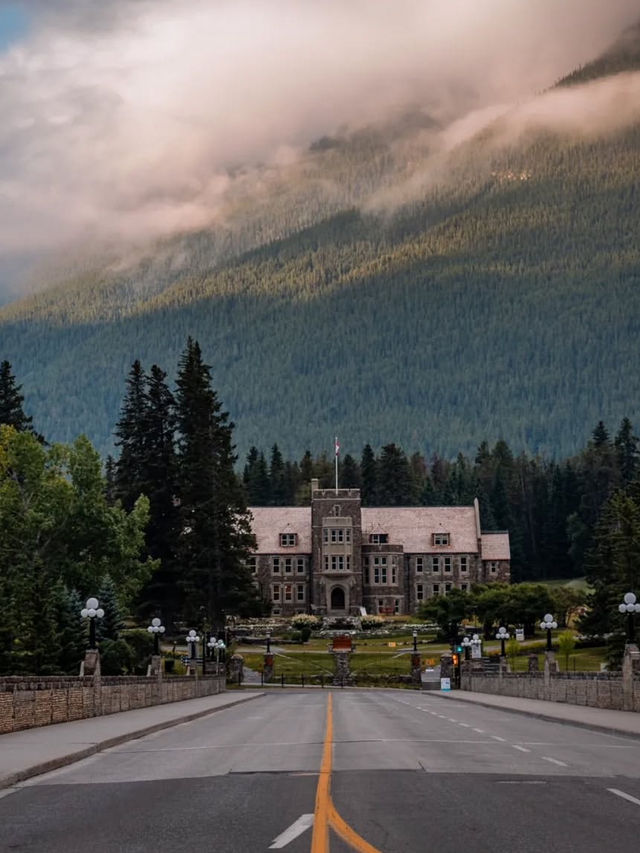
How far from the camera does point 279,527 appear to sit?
15562 cm

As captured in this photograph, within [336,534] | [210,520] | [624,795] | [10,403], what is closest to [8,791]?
[624,795]

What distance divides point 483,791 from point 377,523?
5456 inches

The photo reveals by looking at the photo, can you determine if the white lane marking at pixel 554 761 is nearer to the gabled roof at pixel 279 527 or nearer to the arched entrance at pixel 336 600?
the arched entrance at pixel 336 600

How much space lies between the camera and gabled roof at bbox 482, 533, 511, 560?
155 m

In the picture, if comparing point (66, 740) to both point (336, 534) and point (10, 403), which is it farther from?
point (336, 534)

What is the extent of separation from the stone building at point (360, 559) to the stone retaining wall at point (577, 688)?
242 ft

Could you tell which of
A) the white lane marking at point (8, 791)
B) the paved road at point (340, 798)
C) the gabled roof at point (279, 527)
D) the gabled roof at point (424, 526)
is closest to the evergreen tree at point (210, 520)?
the gabled roof at point (279, 527)

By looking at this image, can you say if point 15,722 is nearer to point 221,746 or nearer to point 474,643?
point 221,746

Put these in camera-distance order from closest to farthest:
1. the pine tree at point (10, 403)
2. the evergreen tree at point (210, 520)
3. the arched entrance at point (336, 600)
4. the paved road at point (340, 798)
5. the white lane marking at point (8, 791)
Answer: the paved road at point (340, 798)
the white lane marking at point (8, 791)
the evergreen tree at point (210, 520)
the pine tree at point (10, 403)
the arched entrance at point (336, 600)

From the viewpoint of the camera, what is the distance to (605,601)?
103 m

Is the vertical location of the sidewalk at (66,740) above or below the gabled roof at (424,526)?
below

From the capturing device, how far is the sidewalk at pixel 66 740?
21.4 metres

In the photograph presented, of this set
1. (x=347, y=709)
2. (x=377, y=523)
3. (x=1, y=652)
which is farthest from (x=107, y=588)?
(x=377, y=523)

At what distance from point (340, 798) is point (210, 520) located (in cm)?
9589
